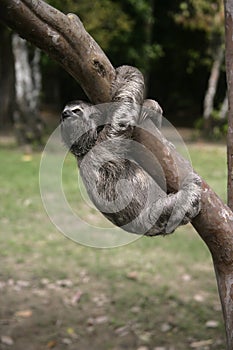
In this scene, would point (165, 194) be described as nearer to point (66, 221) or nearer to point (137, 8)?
point (66, 221)

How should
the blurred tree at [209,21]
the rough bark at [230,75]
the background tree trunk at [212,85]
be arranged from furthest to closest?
the background tree trunk at [212,85] < the blurred tree at [209,21] < the rough bark at [230,75]

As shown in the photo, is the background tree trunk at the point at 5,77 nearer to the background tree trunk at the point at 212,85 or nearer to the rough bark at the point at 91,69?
the background tree trunk at the point at 212,85

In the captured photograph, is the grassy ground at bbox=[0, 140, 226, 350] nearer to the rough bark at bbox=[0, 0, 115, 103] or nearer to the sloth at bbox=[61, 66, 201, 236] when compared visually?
the sloth at bbox=[61, 66, 201, 236]

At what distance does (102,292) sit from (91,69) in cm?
367

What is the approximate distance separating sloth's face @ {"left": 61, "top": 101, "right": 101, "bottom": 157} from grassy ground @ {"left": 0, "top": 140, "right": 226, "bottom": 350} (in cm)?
239

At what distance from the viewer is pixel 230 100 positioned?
3041 millimetres

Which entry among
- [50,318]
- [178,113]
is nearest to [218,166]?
[50,318]

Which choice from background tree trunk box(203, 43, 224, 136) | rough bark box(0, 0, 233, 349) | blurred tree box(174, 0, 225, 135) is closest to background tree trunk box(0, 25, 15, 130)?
blurred tree box(174, 0, 225, 135)

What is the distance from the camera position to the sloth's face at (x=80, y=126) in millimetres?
2781

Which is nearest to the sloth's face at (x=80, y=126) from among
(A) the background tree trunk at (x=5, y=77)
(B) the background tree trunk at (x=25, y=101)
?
(B) the background tree trunk at (x=25, y=101)

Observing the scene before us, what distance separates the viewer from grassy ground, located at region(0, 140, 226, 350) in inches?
193

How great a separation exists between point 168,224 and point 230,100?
761mm

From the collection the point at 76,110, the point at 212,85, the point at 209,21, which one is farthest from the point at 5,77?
the point at 76,110

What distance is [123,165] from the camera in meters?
2.96
